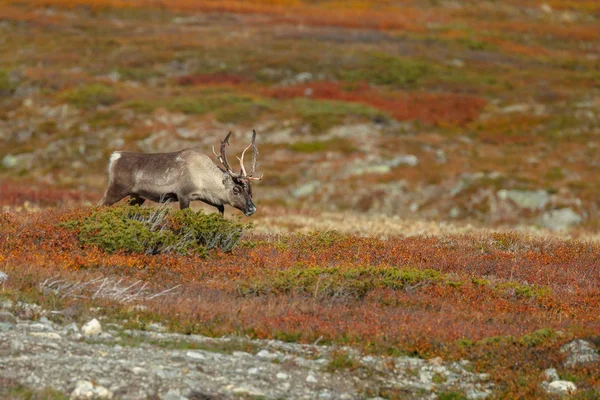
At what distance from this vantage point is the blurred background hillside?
1296 inches

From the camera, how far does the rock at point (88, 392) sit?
7.49 meters

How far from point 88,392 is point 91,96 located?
38372 mm

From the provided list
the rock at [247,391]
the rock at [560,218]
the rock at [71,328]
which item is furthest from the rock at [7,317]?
the rock at [560,218]

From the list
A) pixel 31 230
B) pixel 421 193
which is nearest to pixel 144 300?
pixel 31 230

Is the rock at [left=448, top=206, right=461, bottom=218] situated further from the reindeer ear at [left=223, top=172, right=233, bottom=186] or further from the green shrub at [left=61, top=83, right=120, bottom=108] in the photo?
the green shrub at [left=61, top=83, right=120, bottom=108]

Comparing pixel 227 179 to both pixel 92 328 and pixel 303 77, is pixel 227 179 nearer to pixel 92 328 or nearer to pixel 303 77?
pixel 92 328

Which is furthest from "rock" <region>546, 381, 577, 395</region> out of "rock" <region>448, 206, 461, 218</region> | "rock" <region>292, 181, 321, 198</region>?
"rock" <region>292, 181, 321, 198</region>

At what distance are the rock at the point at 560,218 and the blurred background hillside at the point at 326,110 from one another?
6cm

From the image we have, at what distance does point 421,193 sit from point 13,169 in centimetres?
1783

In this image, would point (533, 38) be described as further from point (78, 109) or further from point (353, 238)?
point (353, 238)

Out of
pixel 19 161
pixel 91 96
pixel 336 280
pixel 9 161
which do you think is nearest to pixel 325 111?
pixel 91 96

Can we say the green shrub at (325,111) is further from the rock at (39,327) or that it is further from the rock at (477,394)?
the rock at (477,394)

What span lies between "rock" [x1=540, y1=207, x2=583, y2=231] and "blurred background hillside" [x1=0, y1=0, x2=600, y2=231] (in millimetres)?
56

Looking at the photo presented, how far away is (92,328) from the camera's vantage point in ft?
29.7
